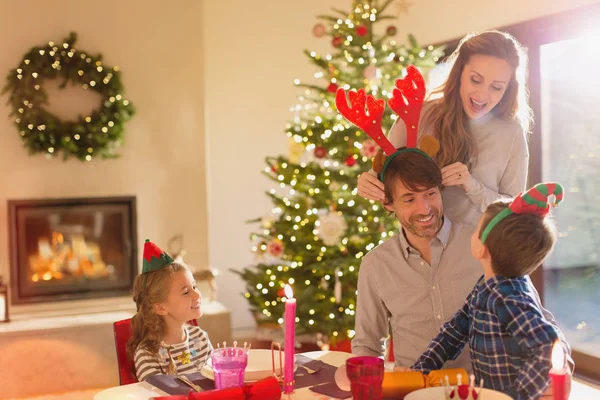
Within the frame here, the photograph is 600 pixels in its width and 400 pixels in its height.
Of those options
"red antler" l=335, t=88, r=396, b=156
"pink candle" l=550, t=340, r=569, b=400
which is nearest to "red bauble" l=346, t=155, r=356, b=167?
"red antler" l=335, t=88, r=396, b=156

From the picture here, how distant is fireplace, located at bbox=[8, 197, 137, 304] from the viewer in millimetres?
4895

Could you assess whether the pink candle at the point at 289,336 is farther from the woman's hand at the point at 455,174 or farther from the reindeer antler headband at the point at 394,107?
the woman's hand at the point at 455,174

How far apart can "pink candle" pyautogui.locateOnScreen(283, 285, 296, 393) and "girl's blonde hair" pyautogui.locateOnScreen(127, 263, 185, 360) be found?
70 cm

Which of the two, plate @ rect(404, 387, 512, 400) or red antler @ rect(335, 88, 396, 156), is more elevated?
red antler @ rect(335, 88, 396, 156)

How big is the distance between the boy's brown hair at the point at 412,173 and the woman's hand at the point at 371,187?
52mm

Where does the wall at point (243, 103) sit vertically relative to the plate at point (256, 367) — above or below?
above

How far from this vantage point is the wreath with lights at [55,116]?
189 inches

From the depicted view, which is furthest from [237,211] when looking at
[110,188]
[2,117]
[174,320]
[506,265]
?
[506,265]

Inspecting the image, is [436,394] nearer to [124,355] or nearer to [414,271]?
[414,271]

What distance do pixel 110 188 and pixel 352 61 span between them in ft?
6.29

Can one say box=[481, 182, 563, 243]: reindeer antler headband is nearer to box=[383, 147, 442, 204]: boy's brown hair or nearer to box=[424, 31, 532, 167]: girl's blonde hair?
box=[383, 147, 442, 204]: boy's brown hair

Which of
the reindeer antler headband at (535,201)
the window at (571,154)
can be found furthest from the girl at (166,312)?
the window at (571,154)

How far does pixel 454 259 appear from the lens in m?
2.13

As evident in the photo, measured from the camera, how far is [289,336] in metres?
1.54
